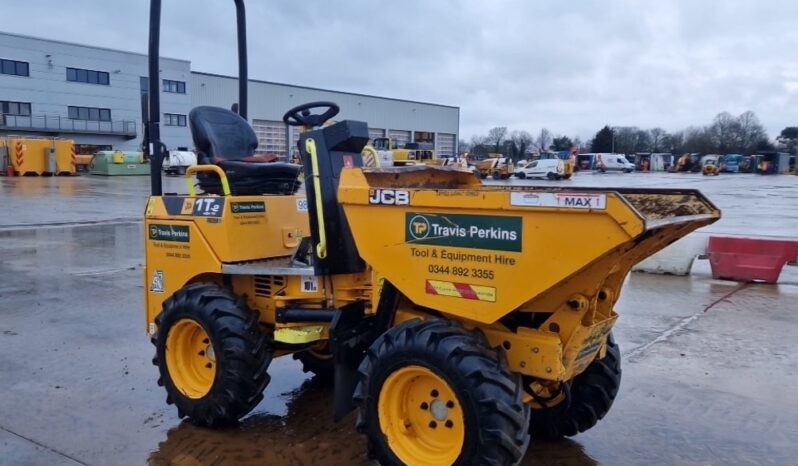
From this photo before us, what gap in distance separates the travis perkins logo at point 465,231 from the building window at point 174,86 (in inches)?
2246

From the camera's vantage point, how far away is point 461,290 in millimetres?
3209

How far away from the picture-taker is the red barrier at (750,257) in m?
9.09

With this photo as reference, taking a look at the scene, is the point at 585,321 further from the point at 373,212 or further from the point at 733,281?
the point at 733,281

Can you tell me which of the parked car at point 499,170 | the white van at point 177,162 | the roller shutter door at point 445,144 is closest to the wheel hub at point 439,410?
the white van at point 177,162

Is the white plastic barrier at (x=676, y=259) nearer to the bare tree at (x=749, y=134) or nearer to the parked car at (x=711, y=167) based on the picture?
the parked car at (x=711, y=167)

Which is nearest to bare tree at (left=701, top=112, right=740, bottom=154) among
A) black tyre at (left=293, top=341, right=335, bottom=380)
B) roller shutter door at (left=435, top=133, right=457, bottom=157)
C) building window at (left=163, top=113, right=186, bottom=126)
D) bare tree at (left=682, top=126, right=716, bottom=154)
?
bare tree at (left=682, top=126, right=716, bottom=154)

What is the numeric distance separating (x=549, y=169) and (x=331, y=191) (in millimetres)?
43756

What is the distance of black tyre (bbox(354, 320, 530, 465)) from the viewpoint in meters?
3.02

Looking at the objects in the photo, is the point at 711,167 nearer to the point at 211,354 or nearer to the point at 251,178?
the point at 251,178

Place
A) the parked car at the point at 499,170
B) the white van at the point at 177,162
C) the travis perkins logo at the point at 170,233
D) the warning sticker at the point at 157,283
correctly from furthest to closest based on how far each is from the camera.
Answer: the parked car at the point at 499,170
the white van at the point at 177,162
the warning sticker at the point at 157,283
the travis perkins logo at the point at 170,233

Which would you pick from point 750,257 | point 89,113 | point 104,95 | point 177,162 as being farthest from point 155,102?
point 104,95

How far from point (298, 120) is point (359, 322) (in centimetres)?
127

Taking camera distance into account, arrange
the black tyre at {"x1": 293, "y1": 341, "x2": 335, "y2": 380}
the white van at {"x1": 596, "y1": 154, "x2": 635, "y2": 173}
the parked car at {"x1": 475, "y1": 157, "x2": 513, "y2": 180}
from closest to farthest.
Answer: the black tyre at {"x1": 293, "y1": 341, "x2": 335, "y2": 380}, the parked car at {"x1": 475, "y1": 157, "x2": 513, "y2": 180}, the white van at {"x1": 596, "y1": 154, "x2": 635, "y2": 173}

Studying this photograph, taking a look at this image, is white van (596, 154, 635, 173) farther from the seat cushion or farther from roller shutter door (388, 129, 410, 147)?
the seat cushion
